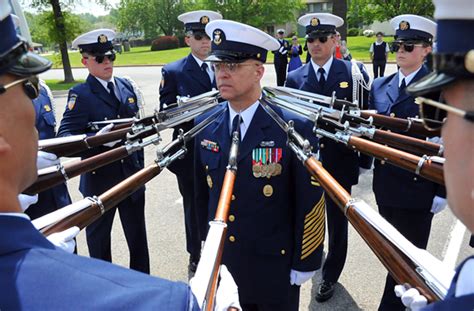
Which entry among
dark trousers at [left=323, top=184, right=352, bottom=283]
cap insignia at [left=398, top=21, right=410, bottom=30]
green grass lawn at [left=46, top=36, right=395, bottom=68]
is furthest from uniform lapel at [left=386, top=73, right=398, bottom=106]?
green grass lawn at [left=46, top=36, right=395, bottom=68]

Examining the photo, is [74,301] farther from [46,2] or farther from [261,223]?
[46,2]

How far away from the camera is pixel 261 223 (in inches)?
104

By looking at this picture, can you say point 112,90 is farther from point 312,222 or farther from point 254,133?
point 312,222

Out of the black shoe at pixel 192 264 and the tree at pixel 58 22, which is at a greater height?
the tree at pixel 58 22

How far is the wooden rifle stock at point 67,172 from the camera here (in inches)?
81.1

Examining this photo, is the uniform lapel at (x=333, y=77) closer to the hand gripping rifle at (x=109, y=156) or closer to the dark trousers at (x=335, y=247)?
the dark trousers at (x=335, y=247)

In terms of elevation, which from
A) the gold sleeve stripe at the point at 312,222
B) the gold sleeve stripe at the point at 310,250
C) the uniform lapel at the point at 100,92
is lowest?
the gold sleeve stripe at the point at 310,250

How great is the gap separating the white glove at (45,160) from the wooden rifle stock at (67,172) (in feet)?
0.41

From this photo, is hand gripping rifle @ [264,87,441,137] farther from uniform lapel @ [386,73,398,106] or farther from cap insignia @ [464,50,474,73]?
cap insignia @ [464,50,474,73]

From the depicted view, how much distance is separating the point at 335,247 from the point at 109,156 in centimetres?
241

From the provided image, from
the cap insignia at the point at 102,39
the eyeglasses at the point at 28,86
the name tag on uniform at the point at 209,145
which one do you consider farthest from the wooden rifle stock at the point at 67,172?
the cap insignia at the point at 102,39

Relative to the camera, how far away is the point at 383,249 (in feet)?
5.55

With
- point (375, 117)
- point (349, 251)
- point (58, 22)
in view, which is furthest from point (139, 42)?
point (375, 117)

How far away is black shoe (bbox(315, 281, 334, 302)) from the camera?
3.69 m
